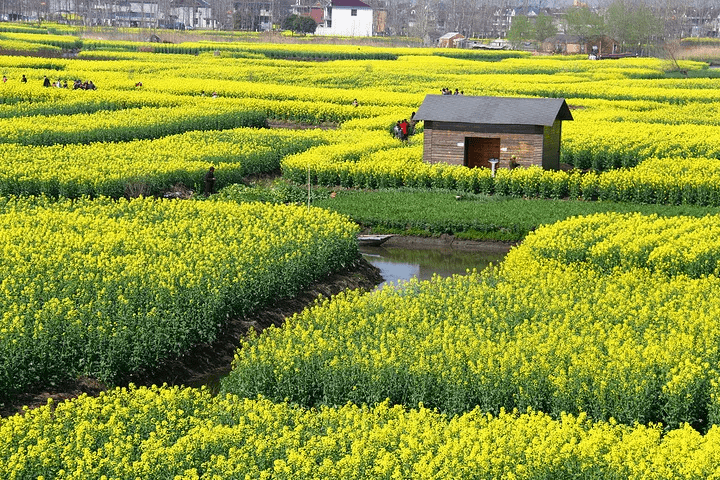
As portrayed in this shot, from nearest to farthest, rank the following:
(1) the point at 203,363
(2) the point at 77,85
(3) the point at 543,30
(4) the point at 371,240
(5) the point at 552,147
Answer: (1) the point at 203,363
(4) the point at 371,240
(5) the point at 552,147
(2) the point at 77,85
(3) the point at 543,30

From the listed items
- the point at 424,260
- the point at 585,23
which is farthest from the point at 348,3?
the point at 424,260

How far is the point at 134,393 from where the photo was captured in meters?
15.2

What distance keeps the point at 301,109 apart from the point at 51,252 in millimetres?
35806

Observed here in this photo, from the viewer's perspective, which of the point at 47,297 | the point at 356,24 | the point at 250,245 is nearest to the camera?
the point at 47,297

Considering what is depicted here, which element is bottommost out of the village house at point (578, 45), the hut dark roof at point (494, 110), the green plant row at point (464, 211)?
the green plant row at point (464, 211)

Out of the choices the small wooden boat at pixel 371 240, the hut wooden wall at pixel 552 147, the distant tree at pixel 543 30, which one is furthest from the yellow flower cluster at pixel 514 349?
the distant tree at pixel 543 30

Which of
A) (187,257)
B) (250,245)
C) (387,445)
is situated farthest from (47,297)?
(387,445)

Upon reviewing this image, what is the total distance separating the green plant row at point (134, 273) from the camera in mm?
17031

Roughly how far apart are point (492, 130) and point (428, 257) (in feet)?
34.5

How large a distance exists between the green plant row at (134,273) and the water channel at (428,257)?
1.62m

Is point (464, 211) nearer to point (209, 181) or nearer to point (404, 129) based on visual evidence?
point (209, 181)

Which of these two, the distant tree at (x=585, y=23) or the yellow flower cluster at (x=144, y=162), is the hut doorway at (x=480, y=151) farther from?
the distant tree at (x=585, y=23)

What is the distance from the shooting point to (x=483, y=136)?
38.0m

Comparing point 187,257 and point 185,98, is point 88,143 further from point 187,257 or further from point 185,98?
point 187,257
